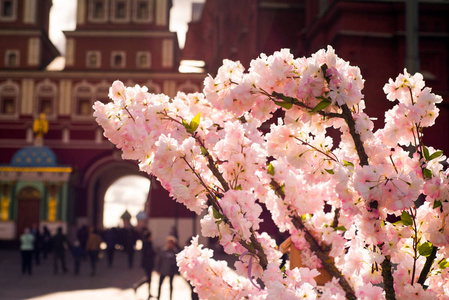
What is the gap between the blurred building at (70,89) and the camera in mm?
34250

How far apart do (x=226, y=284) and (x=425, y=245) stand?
1.27 m

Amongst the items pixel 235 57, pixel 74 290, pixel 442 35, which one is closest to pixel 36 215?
pixel 235 57

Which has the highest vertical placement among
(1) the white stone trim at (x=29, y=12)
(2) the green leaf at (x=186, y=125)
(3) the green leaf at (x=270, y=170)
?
(1) the white stone trim at (x=29, y=12)

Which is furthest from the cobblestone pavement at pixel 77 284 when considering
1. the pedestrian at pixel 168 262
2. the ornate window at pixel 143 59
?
the ornate window at pixel 143 59

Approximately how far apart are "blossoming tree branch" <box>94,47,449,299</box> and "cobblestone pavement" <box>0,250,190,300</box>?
481 inches

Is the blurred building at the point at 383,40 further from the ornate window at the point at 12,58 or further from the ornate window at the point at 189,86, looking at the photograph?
the ornate window at the point at 12,58

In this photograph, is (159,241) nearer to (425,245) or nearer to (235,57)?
(235,57)

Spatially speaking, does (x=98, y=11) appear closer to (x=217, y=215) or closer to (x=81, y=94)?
(x=81, y=94)

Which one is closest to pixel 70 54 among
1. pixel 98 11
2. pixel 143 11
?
pixel 98 11

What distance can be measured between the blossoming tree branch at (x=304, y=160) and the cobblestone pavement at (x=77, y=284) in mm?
12223

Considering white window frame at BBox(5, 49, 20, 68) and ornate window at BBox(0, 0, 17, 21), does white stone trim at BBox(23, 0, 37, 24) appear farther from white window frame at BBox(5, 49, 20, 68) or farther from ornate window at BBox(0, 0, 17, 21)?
white window frame at BBox(5, 49, 20, 68)

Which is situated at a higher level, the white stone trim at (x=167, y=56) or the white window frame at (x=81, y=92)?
the white stone trim at (x=167, y=56)

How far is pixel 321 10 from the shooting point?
80.7 feet

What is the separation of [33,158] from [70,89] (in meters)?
5.05
